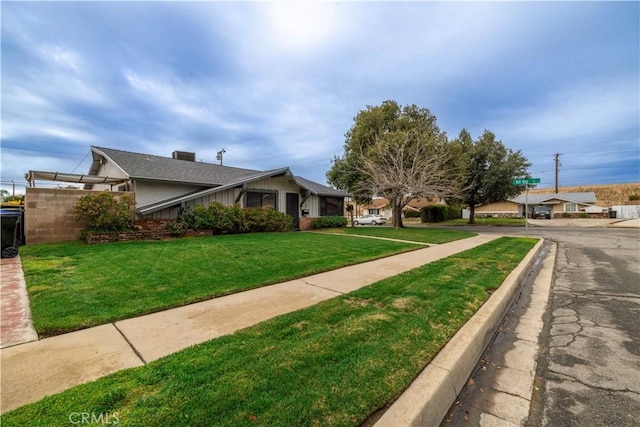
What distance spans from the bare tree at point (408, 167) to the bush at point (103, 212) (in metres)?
13.5

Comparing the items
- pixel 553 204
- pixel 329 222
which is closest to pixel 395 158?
pixel 329 222

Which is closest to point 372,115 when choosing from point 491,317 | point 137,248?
point 137,248

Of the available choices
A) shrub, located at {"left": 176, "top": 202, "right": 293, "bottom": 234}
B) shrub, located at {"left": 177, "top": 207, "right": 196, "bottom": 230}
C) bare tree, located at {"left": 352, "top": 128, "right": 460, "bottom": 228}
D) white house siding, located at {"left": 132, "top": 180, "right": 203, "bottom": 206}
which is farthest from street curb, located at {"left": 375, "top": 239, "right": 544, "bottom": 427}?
bare tree, located at {"left": 352, "top": 128, "right": 460, "bottom": 228}

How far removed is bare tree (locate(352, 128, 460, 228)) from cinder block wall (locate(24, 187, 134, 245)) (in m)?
15.0

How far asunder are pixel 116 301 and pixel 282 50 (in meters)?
10.4

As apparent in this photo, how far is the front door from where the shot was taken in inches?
672

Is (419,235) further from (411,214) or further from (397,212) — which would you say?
(411,214)

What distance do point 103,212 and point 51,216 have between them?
5.96ft

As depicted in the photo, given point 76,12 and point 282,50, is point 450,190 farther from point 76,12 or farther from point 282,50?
point 76,12

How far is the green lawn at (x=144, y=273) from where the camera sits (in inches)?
149

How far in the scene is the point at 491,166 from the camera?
2539cm

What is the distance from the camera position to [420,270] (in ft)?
20.7

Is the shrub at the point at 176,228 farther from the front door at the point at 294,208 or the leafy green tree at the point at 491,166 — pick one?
the leafy green tree at the point at 491,166

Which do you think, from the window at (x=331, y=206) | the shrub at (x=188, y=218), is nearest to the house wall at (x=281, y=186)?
the window at (x=331, y=206)
